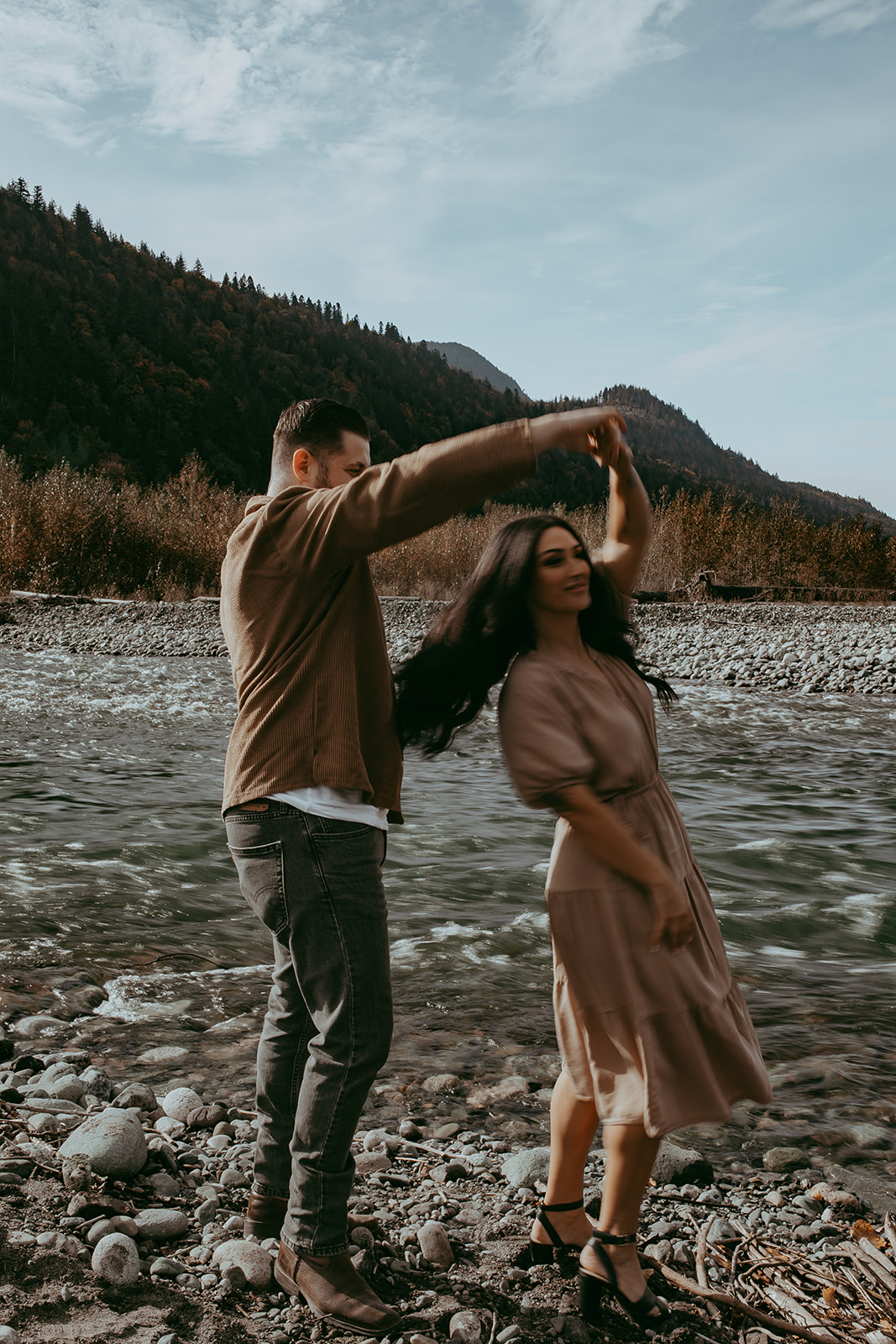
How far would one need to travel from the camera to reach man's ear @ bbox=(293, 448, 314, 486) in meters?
1.85

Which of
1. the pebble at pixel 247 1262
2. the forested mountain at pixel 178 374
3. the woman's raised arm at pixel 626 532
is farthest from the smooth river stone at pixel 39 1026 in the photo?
the forested mountain at pixel 178 374

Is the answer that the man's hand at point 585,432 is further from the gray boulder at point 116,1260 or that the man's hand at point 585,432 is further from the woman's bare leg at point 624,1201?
the gray boulder at point 116,1260

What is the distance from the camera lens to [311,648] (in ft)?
5.87

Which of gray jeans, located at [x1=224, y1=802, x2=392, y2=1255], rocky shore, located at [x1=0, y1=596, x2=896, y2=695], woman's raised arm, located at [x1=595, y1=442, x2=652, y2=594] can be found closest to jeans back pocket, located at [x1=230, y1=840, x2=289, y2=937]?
gray jeans, located at [x1=224, y1=802, x2=392, y2=1255]

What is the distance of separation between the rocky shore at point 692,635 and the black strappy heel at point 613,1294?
40.1ft

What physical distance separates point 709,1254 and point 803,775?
7.14 metres

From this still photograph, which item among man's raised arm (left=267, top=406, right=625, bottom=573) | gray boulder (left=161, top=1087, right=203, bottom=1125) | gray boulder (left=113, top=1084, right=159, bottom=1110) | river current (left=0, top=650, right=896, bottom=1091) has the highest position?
man's raised arm (left=267, top=406, right=625, bottom=573)

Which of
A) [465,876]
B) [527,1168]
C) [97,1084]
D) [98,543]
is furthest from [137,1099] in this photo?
[98,543]

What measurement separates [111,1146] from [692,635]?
15247 millimetres

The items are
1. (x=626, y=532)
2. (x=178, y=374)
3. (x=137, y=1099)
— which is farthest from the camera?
(x=178, y=374)

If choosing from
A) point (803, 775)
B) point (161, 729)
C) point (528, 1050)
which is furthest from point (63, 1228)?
point (161, 729)

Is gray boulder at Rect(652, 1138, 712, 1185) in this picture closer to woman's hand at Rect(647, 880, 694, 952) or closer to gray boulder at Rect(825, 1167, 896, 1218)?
gray boulder at Rect(825, 1167, 896, 1218)

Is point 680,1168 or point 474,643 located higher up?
point 474,643

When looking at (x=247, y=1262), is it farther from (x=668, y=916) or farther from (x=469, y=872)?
(x=469, y=872)
